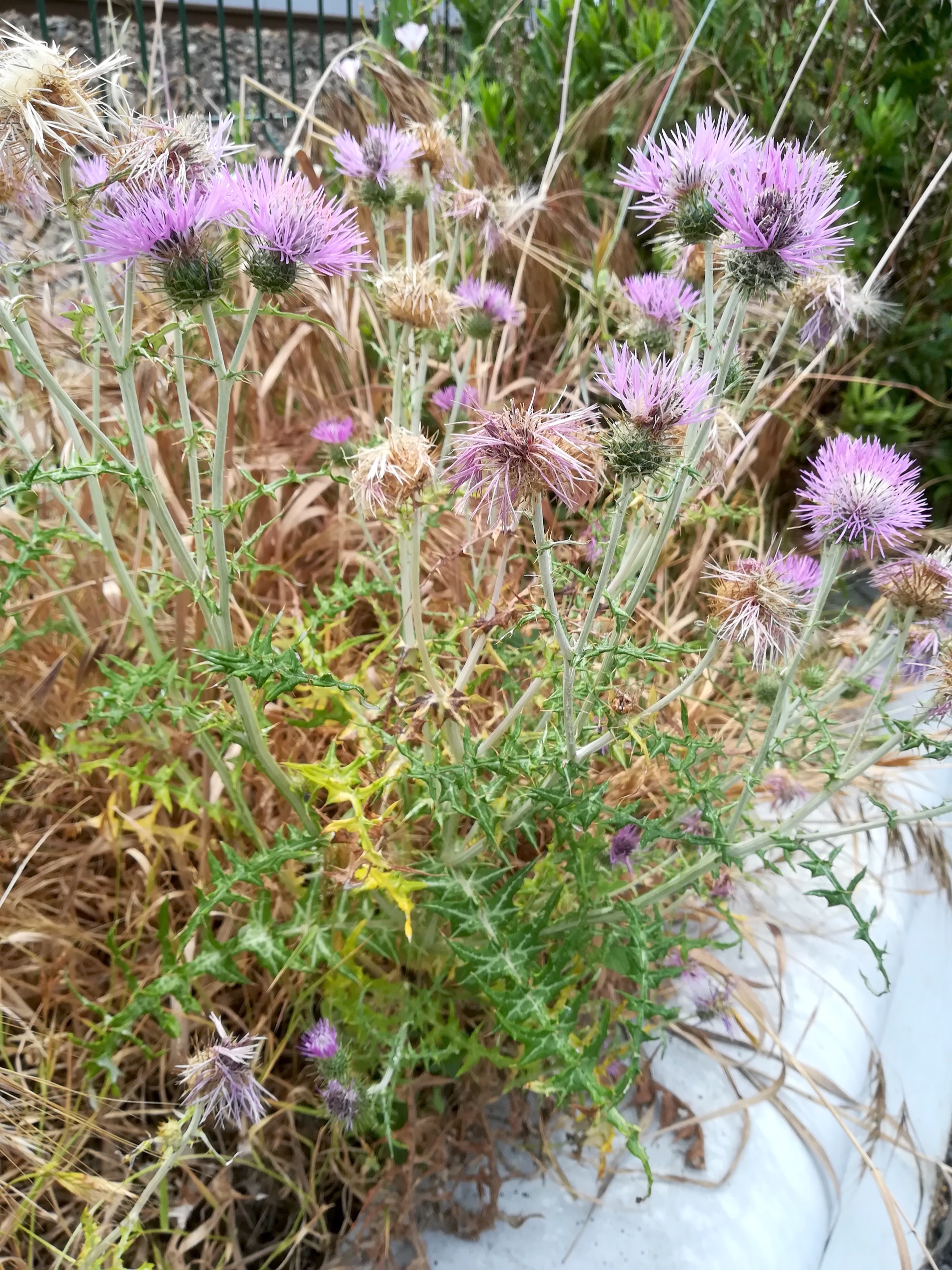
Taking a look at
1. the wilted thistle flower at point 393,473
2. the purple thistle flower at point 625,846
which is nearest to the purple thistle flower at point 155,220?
the wilted thistle flower at point 393,473

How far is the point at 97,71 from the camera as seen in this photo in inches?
31.8

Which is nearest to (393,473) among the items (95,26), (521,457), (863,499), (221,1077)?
(521,457)

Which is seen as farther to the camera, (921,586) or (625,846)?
(625,846)

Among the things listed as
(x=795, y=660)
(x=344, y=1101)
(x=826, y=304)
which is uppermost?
(x=826, y=304)

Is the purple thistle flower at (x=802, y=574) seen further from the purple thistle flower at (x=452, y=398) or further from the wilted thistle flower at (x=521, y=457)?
the purple thistle flower at (x=452, y=398)

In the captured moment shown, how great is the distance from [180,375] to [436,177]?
78cm

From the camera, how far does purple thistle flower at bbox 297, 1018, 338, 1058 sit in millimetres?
1174

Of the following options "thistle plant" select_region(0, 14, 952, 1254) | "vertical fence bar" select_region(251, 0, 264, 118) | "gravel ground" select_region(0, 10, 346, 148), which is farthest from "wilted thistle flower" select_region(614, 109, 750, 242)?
"vertical fence bar" select_region(251, 0, 264, 118)

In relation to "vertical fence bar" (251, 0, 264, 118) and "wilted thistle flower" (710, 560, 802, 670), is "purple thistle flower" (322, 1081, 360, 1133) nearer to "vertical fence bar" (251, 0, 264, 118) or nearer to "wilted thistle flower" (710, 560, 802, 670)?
"wilted thistle flower" (710, 560, 802, 670)

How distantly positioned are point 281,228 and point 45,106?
0.69ft

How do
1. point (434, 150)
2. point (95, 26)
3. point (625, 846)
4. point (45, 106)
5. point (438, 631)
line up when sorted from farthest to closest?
point (95, 26) < point (438, 631) < point (434, 150) < point (625, 846) < point (45, 106)

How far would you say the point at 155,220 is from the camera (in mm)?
805

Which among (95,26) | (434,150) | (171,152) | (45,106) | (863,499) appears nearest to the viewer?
(45,106)

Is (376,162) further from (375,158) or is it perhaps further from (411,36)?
(411,36)
